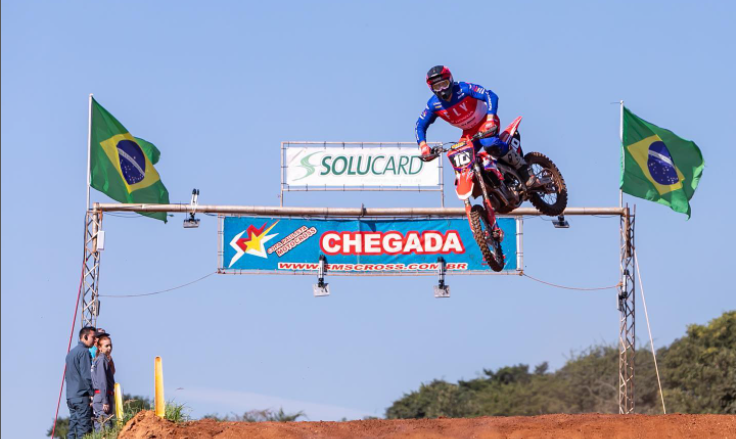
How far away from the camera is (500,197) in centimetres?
1561

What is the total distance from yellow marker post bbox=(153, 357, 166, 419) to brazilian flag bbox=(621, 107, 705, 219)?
14381 millimetres

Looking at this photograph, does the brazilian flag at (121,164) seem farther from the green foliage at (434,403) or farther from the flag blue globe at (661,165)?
the green foliage at (434,403)

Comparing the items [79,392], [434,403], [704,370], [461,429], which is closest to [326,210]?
[79,392]

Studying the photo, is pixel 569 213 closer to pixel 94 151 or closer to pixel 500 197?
pixel 500 197

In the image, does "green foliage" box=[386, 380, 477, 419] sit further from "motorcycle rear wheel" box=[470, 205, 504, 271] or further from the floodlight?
"motorcycle rear wheel" box=[470, 205, 504, 271]

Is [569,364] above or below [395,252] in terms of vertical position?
below

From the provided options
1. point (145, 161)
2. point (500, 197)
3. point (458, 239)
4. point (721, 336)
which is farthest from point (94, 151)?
point (721, 336)

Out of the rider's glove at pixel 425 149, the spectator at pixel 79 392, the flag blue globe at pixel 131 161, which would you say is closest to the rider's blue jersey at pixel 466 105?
the rider's glove at pixel 425 149

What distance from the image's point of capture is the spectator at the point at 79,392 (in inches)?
587

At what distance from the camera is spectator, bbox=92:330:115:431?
14609mm

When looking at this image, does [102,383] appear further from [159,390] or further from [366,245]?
[366,245]

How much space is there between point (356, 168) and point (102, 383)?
10953 mm

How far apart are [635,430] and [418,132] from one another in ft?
17.5

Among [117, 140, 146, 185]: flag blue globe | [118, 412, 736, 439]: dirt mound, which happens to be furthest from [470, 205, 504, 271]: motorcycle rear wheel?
[117, 140, 146, 185]: flag blue globe
